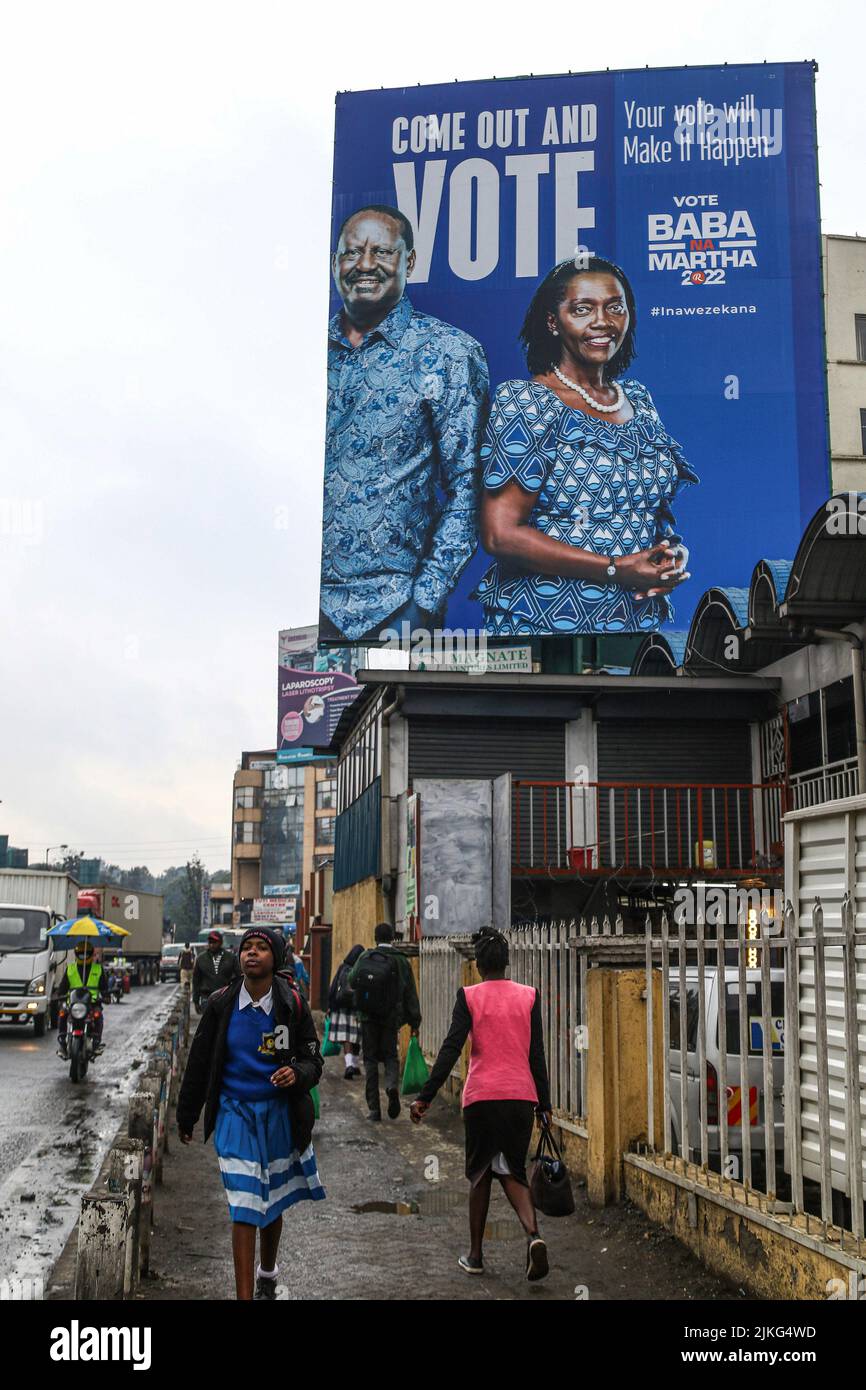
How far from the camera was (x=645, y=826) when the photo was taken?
2019 cm

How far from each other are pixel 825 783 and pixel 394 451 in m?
14.2

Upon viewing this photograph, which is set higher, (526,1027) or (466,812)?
(466,812)

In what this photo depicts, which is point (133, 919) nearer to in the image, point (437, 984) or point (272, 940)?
point (437, 984)

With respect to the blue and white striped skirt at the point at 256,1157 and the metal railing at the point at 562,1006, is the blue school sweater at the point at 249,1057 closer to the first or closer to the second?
the blue and white striped skirt at the point at 256,1157

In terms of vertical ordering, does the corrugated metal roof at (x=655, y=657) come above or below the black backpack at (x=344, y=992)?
above

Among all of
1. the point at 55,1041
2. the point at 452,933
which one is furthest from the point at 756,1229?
the point at 55,1041

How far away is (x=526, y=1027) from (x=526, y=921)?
12014 mm

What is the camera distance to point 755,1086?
831 cm

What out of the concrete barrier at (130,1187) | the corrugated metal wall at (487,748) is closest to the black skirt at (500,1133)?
the concrete barrier at (130,1187)

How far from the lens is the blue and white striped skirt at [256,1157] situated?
239 inches

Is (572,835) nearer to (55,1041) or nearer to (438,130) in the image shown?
(55,1041)

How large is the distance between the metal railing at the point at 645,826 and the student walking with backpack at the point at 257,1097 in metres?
12.4

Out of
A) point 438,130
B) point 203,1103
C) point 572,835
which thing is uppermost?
point 438,130

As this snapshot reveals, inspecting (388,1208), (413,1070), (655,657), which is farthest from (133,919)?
(388,1208)
